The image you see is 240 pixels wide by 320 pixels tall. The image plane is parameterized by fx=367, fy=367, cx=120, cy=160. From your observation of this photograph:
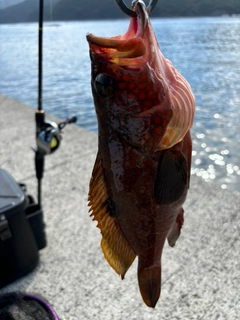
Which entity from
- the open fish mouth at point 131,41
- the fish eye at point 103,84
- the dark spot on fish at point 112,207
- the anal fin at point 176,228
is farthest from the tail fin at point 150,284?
the open fish mouth at point 131,41

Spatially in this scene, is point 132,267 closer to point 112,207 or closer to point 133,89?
point 112,207

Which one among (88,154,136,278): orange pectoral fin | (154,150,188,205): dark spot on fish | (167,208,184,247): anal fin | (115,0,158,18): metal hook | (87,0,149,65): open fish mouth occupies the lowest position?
(167,208,184,247): anal fin

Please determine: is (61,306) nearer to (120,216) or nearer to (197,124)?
(120,216)

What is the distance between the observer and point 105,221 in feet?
4.03

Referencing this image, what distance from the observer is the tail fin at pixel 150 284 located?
4.11ft

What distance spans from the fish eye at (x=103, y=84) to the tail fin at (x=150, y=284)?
627 millimetres

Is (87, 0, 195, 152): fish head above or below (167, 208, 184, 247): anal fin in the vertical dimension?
above

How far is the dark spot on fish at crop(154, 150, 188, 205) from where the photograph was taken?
1.09 meters

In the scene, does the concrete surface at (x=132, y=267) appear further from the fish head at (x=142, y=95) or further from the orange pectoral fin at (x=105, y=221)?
the fish head at (x=142, y=95)

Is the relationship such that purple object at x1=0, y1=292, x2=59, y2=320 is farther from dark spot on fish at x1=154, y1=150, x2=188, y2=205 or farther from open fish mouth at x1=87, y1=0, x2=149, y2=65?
open fish mouth at x1=87, y1=0, x2=149, y2=65

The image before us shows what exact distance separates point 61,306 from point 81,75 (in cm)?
1106

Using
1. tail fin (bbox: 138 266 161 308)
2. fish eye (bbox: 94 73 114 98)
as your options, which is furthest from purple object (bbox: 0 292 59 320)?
fish eye (bbox: 94 73 114 98)

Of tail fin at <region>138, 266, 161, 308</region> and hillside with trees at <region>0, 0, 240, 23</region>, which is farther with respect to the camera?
hillside with trees at <region>0, 0, 240, 23</region>

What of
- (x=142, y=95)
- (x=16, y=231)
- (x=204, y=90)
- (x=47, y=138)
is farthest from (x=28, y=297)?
(x=204, y=90)
